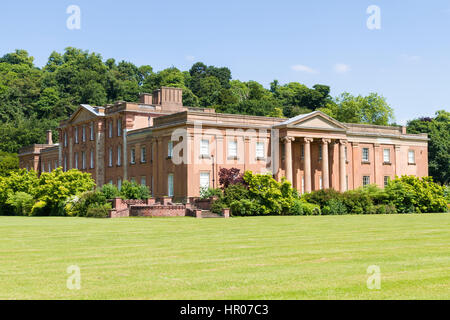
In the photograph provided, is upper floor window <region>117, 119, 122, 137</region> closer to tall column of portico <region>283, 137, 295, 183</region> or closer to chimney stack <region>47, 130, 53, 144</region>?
tall column of portico <region>283, 137, 295, 183</region>

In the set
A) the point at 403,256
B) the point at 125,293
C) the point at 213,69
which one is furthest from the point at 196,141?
the point at 213,69

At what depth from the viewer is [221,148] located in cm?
5684

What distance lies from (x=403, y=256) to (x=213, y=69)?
119 m

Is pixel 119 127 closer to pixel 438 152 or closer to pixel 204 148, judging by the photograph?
pixel 204 148

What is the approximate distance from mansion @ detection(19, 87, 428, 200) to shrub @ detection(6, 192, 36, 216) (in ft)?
37.5

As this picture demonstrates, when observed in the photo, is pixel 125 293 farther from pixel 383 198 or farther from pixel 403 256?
pixel 383 198

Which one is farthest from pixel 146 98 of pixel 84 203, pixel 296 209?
pixel 296 209

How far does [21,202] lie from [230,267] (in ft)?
164

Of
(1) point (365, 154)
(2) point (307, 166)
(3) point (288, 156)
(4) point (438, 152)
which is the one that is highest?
(4) point (438, 152)

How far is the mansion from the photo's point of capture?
56031mm

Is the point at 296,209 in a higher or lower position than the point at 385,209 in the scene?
higher

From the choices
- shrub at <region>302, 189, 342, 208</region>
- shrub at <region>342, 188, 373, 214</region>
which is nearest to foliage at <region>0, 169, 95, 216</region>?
shrub at <region>302, 189, 342, 208</region>

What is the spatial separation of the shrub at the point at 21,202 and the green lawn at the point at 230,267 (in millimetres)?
38319
